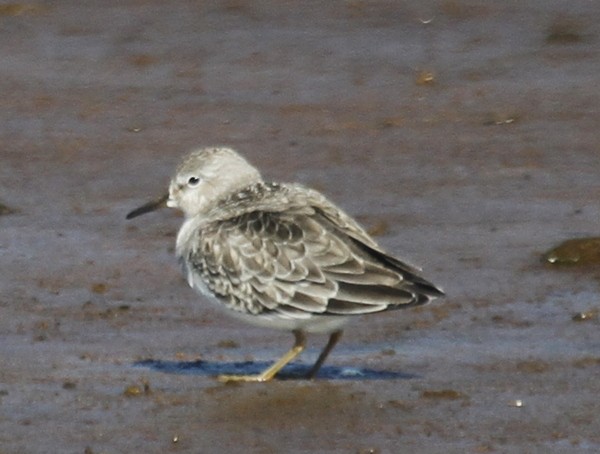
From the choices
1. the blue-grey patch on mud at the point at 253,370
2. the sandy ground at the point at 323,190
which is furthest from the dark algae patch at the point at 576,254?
the blue-grey patch on mud at the point at 253,370

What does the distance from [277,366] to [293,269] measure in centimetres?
51

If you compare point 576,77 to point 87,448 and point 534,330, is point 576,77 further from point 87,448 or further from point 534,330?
point 87,448

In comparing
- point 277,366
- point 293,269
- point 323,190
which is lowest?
point 323,190

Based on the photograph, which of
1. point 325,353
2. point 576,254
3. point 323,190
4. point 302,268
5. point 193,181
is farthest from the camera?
point 323,190

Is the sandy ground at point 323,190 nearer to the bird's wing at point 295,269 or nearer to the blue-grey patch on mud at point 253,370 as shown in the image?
the blue-grey patch on mud at point 253,370

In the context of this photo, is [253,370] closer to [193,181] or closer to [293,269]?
[293,269]

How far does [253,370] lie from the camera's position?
30.5 ft

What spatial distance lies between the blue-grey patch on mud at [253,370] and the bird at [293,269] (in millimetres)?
101

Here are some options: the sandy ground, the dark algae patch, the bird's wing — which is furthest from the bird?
the dark algae patch

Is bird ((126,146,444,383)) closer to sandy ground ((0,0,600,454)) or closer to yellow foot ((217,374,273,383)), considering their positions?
yellow foot ((217,374,273,383))

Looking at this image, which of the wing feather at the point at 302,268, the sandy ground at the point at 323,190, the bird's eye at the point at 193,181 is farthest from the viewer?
the bird's eye at the point at 193,181

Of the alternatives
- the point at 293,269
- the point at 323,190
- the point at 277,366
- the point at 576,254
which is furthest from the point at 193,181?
the point at 323,190

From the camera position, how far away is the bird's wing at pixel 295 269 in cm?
873

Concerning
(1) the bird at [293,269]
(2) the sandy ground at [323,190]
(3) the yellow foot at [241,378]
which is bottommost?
(2) the sandy ground at [323,190]
